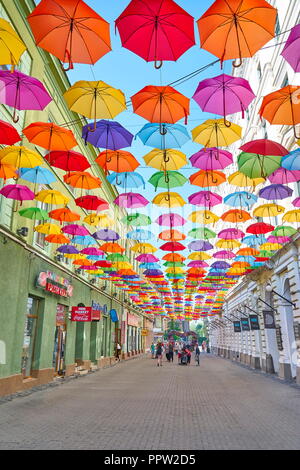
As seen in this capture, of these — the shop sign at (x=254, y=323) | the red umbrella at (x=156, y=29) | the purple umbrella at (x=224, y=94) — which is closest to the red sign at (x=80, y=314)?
the shop sign at (x=254, y=323)

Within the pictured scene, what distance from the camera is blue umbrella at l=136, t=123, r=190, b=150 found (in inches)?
387

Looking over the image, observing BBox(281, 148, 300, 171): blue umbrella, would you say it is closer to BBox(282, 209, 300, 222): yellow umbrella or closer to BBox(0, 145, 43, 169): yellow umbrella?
BBox(282, 209, 300, 222): yellow umbrella

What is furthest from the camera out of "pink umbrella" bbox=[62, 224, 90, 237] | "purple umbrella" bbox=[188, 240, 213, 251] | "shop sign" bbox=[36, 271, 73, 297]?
"purple umbrella" bbox=[188, 240, 213, 251]

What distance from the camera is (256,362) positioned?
88.9ft

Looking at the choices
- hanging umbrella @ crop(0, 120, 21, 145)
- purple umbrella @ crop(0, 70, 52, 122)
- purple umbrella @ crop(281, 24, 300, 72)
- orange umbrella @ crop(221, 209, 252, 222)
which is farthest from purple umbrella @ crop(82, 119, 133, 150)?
orange umbrella @ crop(221, 209, 252, 222)

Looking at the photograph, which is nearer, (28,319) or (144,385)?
(28,319)

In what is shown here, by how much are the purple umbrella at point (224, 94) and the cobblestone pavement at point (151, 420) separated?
7.20 meters

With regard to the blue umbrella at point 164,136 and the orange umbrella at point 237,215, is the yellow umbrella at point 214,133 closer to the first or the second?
the blue umbrella at point 164,136

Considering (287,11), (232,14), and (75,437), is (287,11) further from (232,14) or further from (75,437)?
(75,437)

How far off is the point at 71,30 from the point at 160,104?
2.58 m

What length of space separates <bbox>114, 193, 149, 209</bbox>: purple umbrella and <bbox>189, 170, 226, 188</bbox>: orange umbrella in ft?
8.14

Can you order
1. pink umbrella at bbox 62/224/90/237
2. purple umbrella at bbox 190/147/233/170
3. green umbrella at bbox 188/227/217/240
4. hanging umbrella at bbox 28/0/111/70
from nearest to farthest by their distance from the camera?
hanging umbrella at bbox 28/0/111/70 < purple umbrella at bbox 190/147/233/170 < pink umbrella at bbox 62/224/90/237 < green umbrella at bbox 188/227/217/240
